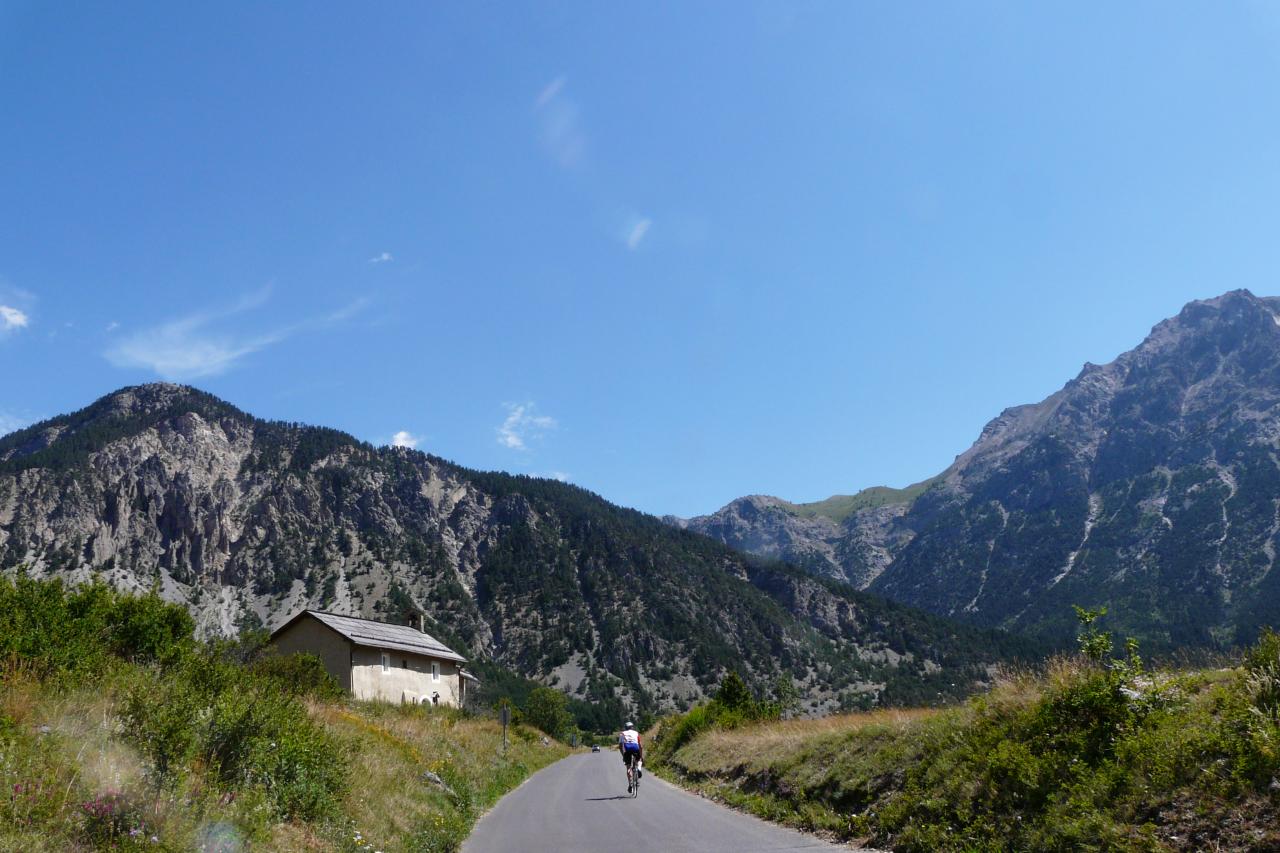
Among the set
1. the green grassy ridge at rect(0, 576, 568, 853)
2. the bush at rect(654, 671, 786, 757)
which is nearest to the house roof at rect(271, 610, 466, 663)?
the bush at rect(654, 671, 786, 757)

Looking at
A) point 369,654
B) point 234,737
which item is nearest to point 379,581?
point 369,654

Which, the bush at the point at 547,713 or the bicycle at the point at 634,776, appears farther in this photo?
the bush at the point at 547,713

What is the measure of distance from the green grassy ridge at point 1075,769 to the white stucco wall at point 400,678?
33434 mm

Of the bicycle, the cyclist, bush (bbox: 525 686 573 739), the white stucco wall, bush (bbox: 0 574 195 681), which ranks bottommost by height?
bush (bbox: 525 686 573 739)

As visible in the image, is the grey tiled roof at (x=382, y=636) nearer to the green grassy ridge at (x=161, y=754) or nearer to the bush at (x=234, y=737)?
the green grassy ridge at (x=161, y=754)

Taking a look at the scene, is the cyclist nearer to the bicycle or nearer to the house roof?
the bicycle

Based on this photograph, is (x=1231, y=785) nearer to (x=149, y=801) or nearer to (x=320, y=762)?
(x=149, y=801)

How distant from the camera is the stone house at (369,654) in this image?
42875 millimetres

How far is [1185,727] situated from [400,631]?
165 feet

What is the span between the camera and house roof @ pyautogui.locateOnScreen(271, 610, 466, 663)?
43.8 metres

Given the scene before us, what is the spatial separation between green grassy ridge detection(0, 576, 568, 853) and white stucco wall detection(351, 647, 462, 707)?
28.1 m

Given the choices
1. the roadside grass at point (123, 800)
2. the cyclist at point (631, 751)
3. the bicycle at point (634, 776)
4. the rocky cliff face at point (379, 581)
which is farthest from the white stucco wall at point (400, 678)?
the rocky cliff face at point (379, 581)

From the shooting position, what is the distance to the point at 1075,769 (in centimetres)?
862

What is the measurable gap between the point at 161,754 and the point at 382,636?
4197 cm
